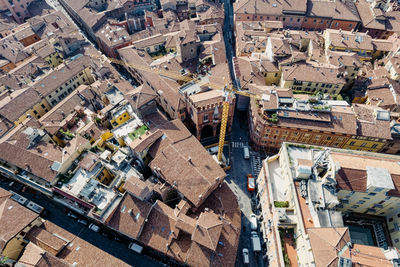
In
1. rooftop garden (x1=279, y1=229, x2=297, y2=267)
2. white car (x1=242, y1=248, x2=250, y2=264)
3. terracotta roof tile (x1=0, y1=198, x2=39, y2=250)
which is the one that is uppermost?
terracotta roof tile (x1=0, y1=198, x2=39, y2=250)

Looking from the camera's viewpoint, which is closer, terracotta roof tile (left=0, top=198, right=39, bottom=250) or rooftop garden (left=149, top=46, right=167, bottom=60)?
terracotta roof tile (left=0, top=198, right=39, bottom=250)

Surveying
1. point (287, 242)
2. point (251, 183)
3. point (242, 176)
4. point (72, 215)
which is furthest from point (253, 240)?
point (72, 215)

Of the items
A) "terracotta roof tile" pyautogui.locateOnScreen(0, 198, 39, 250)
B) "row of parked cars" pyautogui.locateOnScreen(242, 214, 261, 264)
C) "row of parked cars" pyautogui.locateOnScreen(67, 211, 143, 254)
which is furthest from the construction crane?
"terracotta roof tile" pyautogui.locateOnScreen(0, 198, 39, 250)

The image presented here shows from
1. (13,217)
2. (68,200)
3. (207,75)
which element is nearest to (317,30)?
(207,75)

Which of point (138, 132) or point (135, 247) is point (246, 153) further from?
point (135, 247)

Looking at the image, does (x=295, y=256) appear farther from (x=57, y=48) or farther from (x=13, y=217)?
(x=57, y=48)

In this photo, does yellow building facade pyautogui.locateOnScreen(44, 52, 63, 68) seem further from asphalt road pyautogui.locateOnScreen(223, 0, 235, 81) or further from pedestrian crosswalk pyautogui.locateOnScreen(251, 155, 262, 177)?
pedestrian crosswalk pyautogui.locateOnScreen(251, 155, 262, 177)
